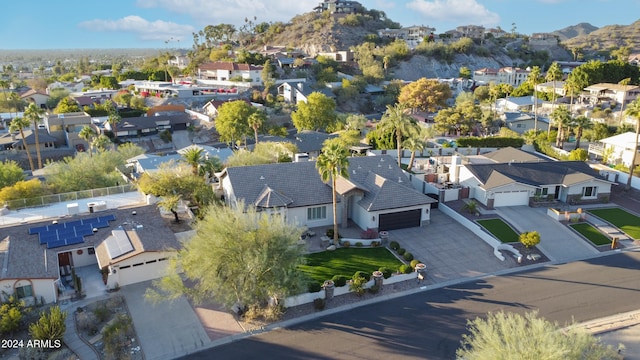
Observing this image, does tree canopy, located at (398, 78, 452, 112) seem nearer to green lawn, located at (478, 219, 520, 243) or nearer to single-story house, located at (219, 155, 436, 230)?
green lawn, located at (478, 219, 520, 243)

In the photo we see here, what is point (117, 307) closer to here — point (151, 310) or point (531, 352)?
point (151, 310)

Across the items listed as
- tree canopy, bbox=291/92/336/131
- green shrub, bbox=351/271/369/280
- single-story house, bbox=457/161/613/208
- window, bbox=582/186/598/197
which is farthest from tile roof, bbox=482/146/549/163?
tree canopy, bbox=291/92/336/131

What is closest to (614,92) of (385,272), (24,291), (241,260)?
(385,272)

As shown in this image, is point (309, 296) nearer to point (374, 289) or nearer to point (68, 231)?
point (374, 289)

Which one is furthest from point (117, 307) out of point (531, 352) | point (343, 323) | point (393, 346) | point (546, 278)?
point (546, 278)

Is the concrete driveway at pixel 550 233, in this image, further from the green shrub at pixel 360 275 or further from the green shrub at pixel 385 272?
the green shrub at pixel 360 275

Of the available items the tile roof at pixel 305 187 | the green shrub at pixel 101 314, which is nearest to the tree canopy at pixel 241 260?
the green shrub at pixel 101 314
